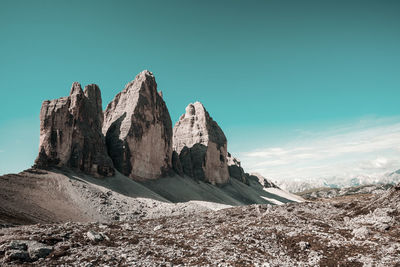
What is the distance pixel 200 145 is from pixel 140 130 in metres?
43.0

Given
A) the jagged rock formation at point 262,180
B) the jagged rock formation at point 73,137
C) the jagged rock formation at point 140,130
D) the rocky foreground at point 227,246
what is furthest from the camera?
the jagged rock formation at point 262,180

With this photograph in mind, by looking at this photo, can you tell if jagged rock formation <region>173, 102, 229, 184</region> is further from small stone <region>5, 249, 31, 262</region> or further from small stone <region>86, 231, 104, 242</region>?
small stone <region>5, 249, 31, 262</region>

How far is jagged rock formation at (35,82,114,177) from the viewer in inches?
2388

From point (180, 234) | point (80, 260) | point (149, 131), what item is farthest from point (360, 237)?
point (149, 131)

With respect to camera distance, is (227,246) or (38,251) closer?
(38,251)

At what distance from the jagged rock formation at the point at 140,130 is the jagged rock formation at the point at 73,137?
32.8 ft

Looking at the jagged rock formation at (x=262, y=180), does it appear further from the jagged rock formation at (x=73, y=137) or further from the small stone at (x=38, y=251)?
the small stone at (x=38, y=251)

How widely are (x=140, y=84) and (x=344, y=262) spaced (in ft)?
284

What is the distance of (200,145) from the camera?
409 ft

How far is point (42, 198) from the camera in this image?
1842 inches

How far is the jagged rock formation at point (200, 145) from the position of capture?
119000mm

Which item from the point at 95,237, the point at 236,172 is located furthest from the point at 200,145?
the point at 95,237

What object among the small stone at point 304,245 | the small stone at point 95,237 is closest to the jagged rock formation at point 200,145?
the small stone at point 95,237

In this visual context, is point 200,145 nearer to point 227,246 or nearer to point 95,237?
point 95,237
